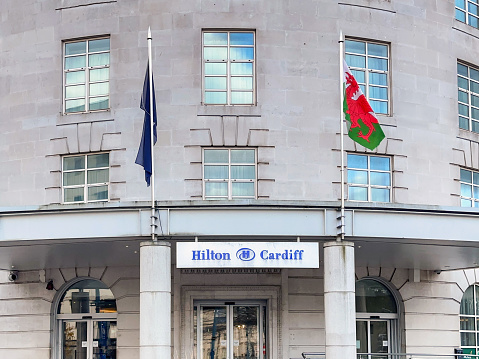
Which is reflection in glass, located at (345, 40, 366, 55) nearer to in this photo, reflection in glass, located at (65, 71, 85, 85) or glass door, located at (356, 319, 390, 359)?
reflection in glass, located at (65, 71, 85, 85)

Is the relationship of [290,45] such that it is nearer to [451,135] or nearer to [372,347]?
[451,135]

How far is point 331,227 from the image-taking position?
2139cm

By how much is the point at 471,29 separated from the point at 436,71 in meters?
2.80

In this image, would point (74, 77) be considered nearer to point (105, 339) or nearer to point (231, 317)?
point (105, 339)

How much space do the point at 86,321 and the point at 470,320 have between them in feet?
41.0

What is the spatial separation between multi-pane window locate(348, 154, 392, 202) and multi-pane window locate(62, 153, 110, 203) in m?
7.17

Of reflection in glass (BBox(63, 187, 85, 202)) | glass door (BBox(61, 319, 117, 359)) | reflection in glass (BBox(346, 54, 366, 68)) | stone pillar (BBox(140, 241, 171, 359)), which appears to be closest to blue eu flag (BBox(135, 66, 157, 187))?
stone pillar (BBox(140, 241, 171, 359))

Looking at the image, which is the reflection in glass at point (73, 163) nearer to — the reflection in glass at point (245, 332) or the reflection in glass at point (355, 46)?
the reflection in glass at point (245, 332)

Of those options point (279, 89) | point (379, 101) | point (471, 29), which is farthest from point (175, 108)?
point (471, 29)

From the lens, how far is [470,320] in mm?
31328

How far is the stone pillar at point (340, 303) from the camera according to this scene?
20.8m

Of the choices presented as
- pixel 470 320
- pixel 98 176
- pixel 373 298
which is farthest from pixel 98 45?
pixel 470 320

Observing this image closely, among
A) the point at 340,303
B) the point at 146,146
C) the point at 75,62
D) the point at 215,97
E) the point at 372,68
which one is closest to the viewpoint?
the point at 340,303

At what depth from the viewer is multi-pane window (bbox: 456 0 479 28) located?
1240 inches
